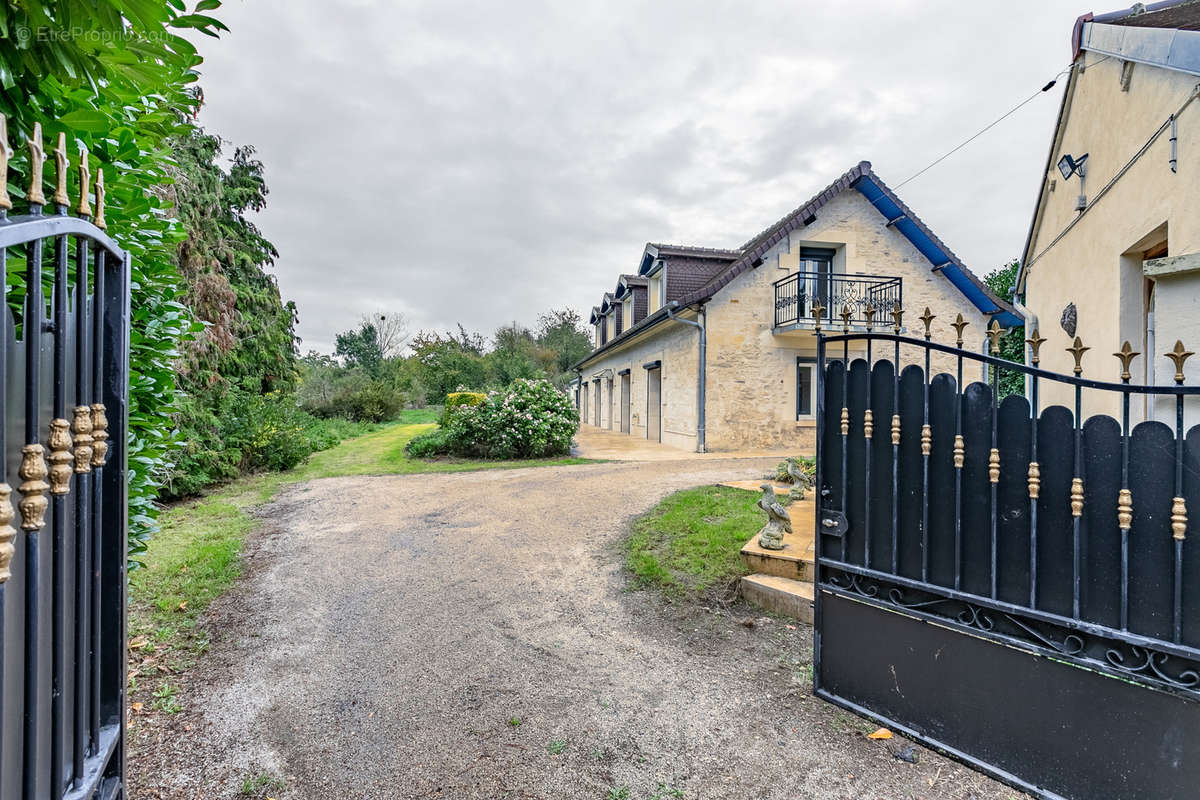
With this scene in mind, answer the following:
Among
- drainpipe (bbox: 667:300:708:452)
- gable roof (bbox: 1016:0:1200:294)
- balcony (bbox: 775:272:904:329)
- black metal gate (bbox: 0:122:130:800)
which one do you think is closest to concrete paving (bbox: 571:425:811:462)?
drainpipe (bbox: 667:300:708:452)

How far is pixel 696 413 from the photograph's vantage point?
12.6 metres

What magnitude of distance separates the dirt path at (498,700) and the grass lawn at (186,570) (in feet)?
0.53

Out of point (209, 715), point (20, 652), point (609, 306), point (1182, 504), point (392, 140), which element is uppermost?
point (392, 140)

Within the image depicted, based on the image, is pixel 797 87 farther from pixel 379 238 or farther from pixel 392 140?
pixel 379 238

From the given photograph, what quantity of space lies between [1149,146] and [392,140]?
453 inches

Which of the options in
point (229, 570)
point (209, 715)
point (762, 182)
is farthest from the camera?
point (762, 182)

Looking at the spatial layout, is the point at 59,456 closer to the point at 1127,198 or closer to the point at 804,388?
the point at 1127,198

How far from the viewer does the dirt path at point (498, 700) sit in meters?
1.97

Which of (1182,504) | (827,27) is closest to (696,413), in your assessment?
(827,27)

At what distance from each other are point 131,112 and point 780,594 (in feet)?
12.7

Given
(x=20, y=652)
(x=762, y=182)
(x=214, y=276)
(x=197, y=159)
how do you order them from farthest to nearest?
(x=762, y=182)
(x=197, y=159)
(x=214, y=276)
(x=20, y=652)

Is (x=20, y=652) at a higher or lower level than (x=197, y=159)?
lower

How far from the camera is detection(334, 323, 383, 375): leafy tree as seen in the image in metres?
41.6

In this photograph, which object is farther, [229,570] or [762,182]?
[762,182]
